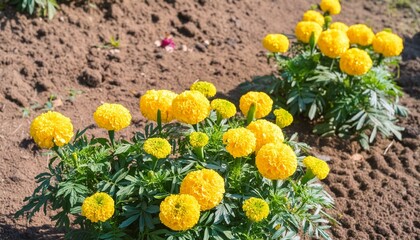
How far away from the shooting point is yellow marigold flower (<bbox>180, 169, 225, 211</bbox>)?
2.65m

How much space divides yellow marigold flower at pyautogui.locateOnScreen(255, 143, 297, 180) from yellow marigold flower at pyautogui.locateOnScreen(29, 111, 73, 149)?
105 cm

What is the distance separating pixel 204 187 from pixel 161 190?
321mm

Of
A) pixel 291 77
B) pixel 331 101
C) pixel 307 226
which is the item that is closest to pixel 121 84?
pixel 291 77

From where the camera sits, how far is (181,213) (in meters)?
2.53

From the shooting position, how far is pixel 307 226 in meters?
3.17

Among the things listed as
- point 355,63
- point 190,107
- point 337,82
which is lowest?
point 337,82

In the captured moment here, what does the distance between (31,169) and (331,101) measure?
2.60 m

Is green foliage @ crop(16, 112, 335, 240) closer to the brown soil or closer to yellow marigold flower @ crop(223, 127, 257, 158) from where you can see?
yellow marigold flower @ crop(223, 127, 257, 158)

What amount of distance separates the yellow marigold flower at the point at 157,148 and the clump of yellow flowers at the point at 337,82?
6.20 feet

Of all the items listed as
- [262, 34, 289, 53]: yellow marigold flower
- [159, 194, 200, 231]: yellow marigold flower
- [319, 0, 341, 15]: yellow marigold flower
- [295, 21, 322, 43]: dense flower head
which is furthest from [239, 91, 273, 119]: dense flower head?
[319, 0, 341, 15]: yellow marigold flower

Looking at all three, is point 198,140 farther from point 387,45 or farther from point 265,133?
point 387,45

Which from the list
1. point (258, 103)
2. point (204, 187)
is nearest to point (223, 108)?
point (258, 103)

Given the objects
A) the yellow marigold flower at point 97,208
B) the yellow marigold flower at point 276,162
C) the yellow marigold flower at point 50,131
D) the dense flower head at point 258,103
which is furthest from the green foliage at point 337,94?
the yellow marigold flower at point 97,208

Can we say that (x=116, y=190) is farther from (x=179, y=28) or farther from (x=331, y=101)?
(x=179, y=28)
